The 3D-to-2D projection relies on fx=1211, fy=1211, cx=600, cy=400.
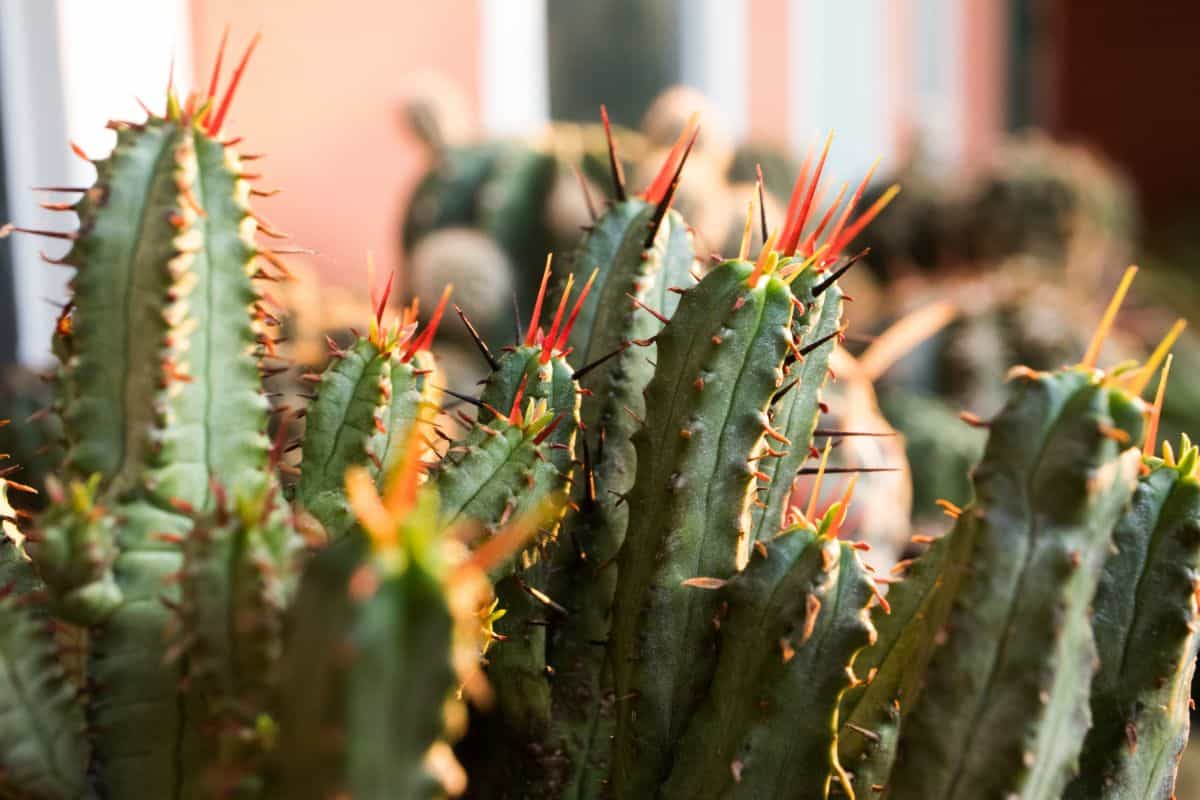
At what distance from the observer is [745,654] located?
0.73 m

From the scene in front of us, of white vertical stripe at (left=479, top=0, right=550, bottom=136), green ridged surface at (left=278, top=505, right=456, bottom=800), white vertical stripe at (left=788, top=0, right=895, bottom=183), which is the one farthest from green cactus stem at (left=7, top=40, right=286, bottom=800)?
Result: white vertical stripe at (left=788, top=0, right=895, bottom=183)

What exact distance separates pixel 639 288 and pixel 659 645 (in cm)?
26

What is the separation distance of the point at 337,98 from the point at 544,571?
2.52 m

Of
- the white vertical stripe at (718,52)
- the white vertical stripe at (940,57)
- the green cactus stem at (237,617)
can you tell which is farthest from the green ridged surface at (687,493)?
the white vertical stripe at (940,57)

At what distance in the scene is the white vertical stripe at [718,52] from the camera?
5.27 metres

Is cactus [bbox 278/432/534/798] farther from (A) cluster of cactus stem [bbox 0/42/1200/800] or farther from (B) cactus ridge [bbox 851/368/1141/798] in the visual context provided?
(B) cactus ridge [bbox 851/368/1141/798]

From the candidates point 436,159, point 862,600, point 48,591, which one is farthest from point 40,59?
point 862,600

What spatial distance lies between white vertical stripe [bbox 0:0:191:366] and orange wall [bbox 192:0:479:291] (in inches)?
15.6

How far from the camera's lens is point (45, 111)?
1964mm

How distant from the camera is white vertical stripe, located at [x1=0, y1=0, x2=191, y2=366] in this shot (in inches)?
75.4

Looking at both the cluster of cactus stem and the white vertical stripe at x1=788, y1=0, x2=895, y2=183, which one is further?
the white vertical stripe at x1=788, y1=0, x2=895, y2=183

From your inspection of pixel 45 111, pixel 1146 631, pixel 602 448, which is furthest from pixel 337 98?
pixel 1146 631

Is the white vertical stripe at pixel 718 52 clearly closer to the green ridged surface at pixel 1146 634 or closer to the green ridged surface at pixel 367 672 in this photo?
the green ridged surface at pixel 1146 634

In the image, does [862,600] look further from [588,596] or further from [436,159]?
[436,159]
